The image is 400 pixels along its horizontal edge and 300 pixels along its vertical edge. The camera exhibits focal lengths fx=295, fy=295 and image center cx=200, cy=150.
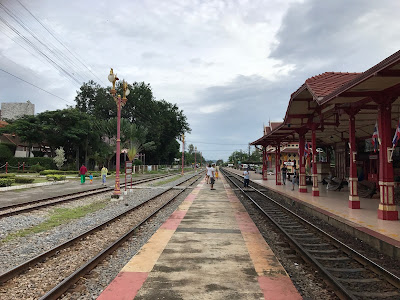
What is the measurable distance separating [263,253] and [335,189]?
44.0 ft

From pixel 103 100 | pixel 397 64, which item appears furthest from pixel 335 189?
pixel 103 100

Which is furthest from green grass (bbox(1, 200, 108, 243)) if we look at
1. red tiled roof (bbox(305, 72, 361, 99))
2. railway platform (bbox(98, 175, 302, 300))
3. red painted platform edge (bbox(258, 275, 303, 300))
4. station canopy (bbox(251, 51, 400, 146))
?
red tiled roof (bbox(305, 72, 361, 99))

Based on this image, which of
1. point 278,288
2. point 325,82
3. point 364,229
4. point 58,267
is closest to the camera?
point 278,288

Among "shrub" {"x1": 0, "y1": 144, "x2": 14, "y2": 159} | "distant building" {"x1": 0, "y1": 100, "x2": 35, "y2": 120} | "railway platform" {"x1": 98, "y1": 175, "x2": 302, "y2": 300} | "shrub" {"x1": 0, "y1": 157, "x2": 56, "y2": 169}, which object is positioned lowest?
"railway platform" {"x1": 98, "y1": 175, "x2": 302, "y2": 300}

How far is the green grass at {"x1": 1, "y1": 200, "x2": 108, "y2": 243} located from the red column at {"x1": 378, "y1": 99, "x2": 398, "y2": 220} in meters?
9.67

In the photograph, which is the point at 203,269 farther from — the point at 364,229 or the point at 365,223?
the point at 365,223

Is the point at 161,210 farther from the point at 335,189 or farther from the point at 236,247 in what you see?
the point at 335,189

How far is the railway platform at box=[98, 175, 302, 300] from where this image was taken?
13.3ft

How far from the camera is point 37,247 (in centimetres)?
652

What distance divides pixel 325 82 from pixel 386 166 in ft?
12.8

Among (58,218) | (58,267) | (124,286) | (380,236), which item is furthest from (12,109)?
(380,236)

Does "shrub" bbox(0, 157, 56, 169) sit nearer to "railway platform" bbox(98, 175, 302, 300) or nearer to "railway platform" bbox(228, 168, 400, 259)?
"railway platform" bbox(228, 168, 400, 259)

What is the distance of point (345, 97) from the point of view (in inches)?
360

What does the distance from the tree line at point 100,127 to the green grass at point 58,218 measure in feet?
103
